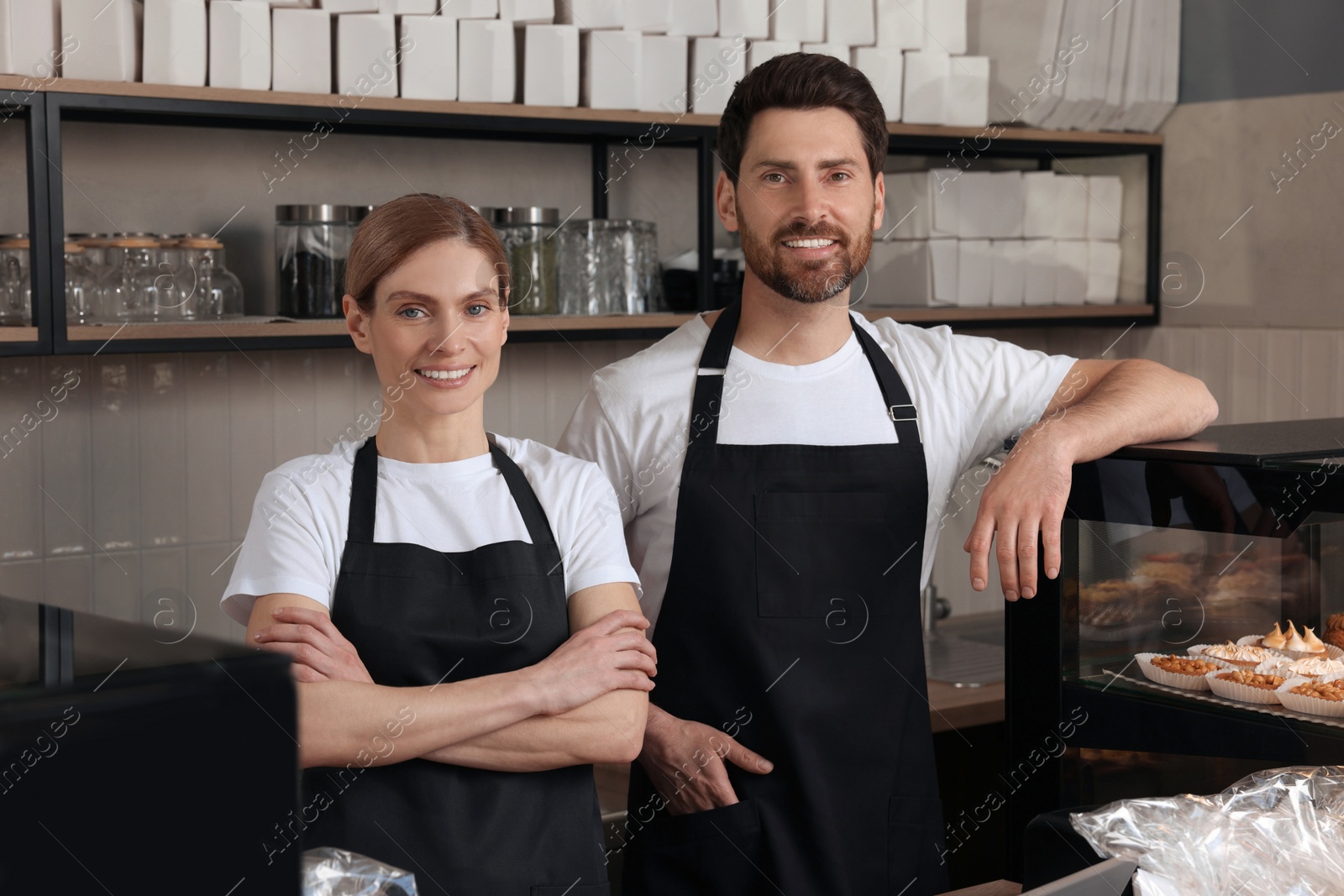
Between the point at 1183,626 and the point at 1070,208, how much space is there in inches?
76.9

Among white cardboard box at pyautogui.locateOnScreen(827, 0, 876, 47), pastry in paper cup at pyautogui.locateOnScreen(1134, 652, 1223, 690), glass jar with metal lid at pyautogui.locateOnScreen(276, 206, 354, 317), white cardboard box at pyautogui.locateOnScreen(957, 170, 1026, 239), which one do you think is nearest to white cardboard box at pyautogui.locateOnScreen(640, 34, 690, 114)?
white cardboard box at pyautogui.locateOnScreen(827, 0, 876, 47)

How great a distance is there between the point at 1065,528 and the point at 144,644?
102 cm

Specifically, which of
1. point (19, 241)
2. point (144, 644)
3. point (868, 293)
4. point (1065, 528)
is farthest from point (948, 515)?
point (144, 644)

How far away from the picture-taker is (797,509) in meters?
1.64

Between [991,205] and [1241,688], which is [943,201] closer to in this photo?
[991,205]

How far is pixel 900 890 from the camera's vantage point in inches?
64.1

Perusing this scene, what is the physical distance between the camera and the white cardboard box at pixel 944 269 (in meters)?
2.94

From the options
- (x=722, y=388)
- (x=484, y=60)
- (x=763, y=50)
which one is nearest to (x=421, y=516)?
(x=722, y=388)

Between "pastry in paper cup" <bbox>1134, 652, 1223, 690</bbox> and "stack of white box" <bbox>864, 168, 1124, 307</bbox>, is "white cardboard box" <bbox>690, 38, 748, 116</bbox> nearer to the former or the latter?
"stack of white box" <bbox>864, 168, 1124, 307</bbox>

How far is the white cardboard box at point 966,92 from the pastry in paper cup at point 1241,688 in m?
1.78

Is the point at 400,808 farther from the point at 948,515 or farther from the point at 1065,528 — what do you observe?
the point at 948,515

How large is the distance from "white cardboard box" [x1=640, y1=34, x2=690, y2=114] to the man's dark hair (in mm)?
788

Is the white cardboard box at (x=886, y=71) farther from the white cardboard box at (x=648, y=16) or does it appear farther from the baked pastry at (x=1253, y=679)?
the baked pastry at (x=1253, y=679)

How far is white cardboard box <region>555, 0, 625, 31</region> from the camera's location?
243 centimetres
